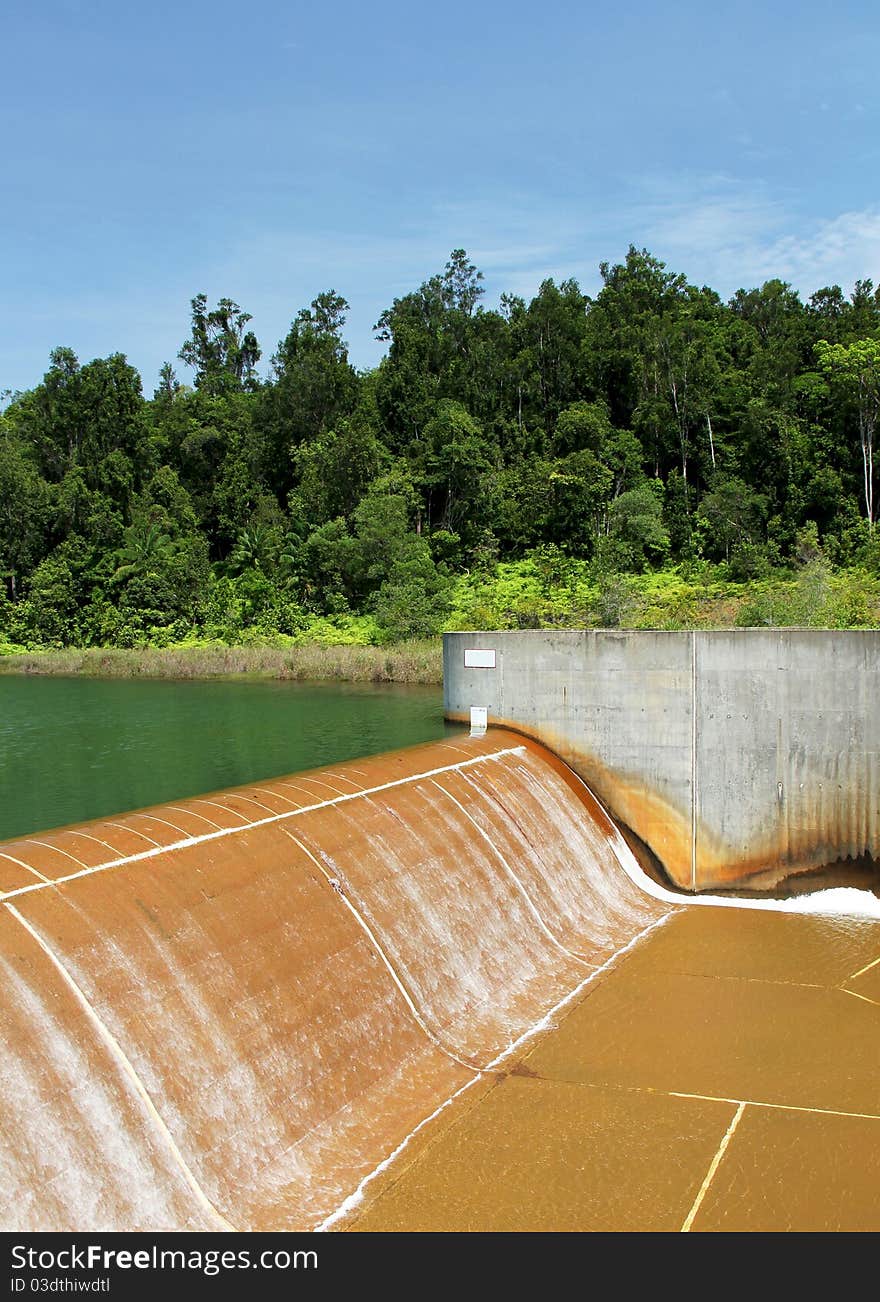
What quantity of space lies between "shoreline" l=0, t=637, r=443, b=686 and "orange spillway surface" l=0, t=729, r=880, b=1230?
20197mm

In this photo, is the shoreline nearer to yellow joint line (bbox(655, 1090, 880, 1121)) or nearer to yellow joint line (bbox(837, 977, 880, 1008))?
yellow joint line (bbox(837, 977, 880, 1008))

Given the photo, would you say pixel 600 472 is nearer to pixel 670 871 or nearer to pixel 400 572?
pixel 400 572

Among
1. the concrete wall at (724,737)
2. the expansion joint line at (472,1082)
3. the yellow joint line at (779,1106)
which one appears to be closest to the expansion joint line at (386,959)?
the expansion joint line at (472,1082)

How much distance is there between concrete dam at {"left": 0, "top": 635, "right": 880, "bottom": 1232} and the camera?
482 cm

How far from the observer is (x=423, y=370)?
45.0m

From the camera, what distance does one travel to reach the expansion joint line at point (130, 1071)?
4.78 meters

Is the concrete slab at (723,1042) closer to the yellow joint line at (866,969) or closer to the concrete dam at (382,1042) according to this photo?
the concrete dam at (382,1042)

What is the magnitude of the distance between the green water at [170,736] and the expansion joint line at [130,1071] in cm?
677

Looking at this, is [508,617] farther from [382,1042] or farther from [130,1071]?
[130,1071]

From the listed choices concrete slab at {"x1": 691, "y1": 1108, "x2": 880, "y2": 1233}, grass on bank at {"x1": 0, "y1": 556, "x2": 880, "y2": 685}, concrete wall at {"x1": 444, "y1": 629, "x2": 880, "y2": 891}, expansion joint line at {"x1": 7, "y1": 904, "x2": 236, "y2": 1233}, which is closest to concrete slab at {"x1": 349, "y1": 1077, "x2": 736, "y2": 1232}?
concrete slab at {"x1": 691, "y1": 1108, "x2": 880, "y2": 1233}

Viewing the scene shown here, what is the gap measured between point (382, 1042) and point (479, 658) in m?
5.83

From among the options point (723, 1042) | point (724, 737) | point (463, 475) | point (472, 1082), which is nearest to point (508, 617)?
point (463, 475)

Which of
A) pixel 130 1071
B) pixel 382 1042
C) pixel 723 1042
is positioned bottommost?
pixel 723 1042

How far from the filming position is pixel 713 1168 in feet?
18.4
